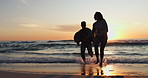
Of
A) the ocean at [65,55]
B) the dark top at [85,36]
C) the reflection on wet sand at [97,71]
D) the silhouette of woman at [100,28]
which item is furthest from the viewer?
the ocean at [65,55]

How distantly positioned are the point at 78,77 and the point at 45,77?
3.23ft

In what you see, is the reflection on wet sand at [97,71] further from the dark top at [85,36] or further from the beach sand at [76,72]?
the dark top at [85,36]

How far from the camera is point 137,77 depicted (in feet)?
18.7

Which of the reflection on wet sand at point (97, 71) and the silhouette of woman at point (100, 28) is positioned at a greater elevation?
the silhouette of woman at point (100, 28)

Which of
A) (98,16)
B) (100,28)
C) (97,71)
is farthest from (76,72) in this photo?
(98,16)

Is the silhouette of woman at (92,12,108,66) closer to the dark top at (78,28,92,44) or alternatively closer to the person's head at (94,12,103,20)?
the person's head at (94,12,103,20)

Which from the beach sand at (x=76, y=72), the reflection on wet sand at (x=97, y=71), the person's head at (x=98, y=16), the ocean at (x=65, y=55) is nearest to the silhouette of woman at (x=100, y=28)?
the person's head at (x=98, y=16)

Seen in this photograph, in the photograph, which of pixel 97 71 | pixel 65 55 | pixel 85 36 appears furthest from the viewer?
pixel 65 55

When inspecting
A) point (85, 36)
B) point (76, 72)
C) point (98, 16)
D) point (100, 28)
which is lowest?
point (76, 72)

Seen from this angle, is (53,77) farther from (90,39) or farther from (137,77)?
(90,39)

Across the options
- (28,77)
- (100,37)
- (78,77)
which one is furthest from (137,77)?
(28,77)

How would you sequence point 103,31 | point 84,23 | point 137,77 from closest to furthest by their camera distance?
point 137,77
point 103,31
point 84,23

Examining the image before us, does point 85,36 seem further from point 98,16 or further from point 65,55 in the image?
point 65,55

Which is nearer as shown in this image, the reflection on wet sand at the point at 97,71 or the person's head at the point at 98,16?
the reflection on wet sand at the point at 97,71
